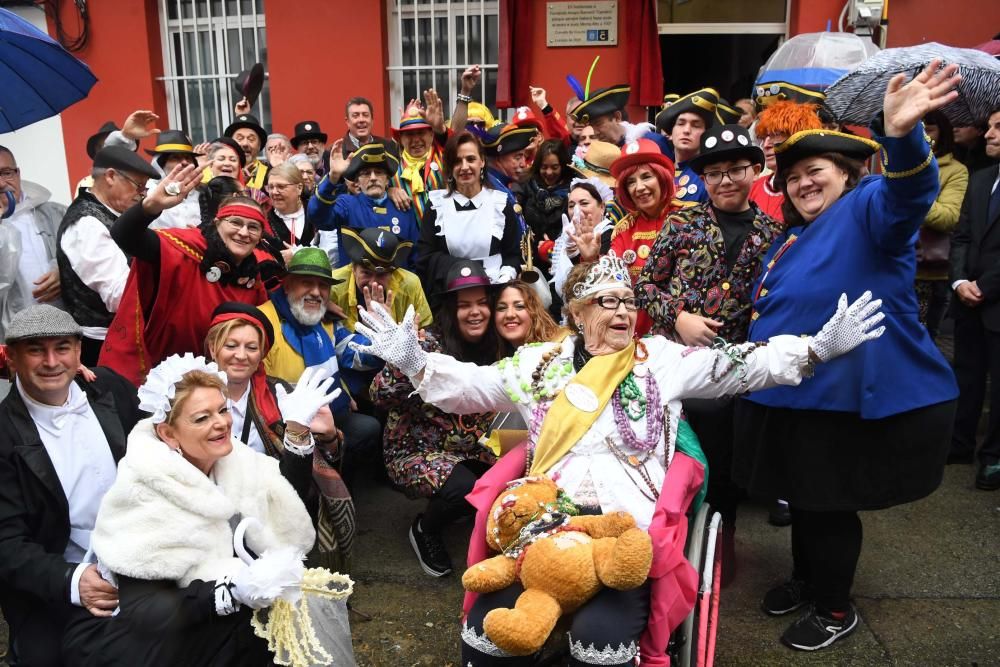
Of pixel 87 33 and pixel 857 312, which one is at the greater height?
pixel 87 33

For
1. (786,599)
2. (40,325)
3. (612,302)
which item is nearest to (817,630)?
(786,599)

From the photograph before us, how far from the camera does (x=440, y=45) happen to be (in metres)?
8.55

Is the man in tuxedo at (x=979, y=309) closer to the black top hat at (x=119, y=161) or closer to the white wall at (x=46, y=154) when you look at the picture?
the black top hat at (x=119, y=161)

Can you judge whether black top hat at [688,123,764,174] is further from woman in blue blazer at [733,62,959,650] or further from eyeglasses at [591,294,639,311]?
eyeglasses at [591,294,639,311]

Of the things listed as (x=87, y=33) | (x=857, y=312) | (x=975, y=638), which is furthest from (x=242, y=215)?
(x=87, y=33)

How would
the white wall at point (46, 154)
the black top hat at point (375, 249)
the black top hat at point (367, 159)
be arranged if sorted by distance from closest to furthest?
the black top hat at point (375, 249) → the black top hat at point (367, 159) → the white wall at point (46, 154)

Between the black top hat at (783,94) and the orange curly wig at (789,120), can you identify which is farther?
the black top hat at (783,94)

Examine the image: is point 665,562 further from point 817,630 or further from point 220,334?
point 220,334

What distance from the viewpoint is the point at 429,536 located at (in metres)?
3.91

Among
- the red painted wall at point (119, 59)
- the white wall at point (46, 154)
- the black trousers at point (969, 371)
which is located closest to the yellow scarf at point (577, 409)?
the black trousers at point (969, 371)

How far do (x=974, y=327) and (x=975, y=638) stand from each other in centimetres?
210

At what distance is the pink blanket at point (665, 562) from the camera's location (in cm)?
237

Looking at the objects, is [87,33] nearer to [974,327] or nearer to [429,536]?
[429,536]

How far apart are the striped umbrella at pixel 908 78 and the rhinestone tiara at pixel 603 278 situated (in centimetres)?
101
